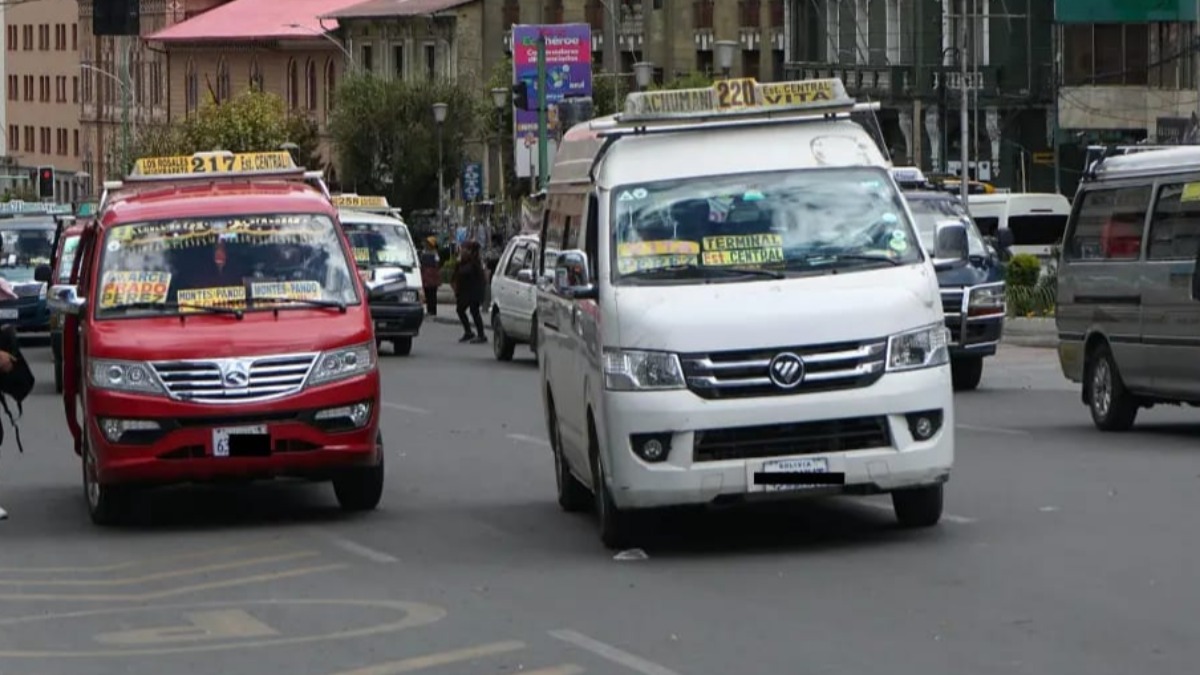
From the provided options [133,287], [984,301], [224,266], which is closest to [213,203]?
[224,266]

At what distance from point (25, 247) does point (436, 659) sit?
33969mm

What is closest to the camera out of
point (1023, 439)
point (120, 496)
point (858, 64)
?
point (120, 496)

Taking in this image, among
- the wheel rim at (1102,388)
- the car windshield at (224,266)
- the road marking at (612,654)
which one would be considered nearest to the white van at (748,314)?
the car windshield at (224,266)

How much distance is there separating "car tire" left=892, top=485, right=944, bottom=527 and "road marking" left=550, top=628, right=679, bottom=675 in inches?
123

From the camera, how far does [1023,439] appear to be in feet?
64.2

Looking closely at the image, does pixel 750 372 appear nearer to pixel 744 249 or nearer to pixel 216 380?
pixel 744 249

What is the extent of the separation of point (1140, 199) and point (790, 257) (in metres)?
7.69

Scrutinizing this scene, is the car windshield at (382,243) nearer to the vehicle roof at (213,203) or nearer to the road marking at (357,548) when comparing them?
the vehicle roof at (213,203)

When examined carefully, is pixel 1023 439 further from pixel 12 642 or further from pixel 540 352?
pixel 12 642

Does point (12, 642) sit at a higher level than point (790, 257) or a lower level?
lower

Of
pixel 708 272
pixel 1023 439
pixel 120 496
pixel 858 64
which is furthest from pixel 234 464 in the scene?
pixel 858 64

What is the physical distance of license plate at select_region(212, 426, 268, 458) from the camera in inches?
566

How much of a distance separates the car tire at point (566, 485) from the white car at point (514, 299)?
16249 millimetres

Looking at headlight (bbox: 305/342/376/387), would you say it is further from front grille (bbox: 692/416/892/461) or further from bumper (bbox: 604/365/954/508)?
front grille (bbox: 692/416/892/461)
